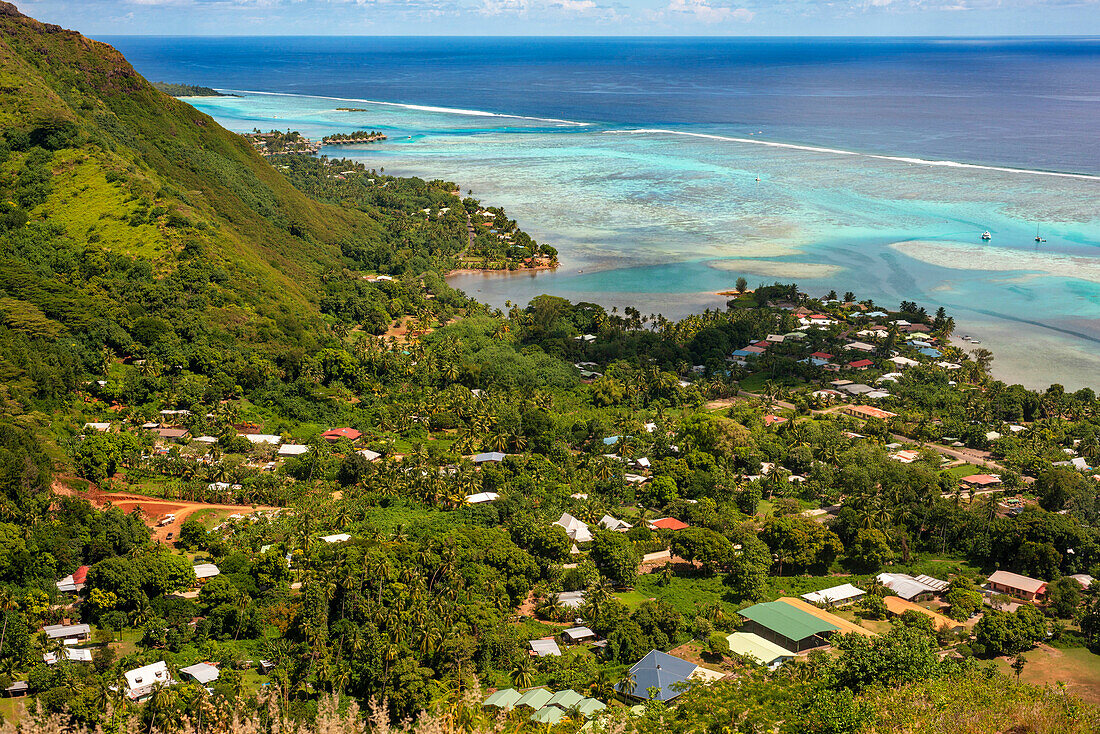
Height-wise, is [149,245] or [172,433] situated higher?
[149,245]

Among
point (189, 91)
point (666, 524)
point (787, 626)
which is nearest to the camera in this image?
point (787, 626)

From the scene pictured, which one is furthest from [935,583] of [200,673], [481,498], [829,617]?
[200,673]

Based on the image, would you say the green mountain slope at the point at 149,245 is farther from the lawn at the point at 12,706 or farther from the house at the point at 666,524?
the house at the point at 666,524

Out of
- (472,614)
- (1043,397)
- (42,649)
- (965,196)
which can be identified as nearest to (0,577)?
(42,649)

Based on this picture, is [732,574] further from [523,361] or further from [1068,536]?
[523,361]

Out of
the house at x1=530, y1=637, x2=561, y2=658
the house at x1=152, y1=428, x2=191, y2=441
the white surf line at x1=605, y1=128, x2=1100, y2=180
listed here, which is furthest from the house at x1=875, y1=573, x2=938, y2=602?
the white surf line at x1=605, y1=128, x2=1100, y2=180

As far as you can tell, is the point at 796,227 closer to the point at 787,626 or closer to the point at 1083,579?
the point at 1083,579

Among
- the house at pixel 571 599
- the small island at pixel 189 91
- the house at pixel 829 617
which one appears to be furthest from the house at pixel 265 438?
the small island at pixel 189 91
